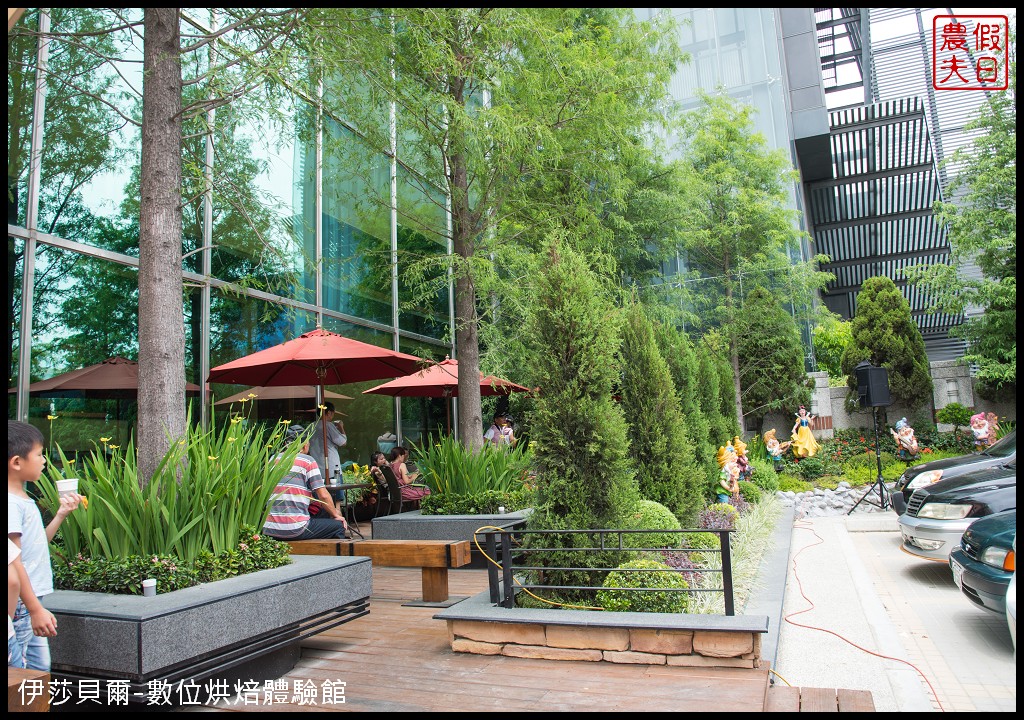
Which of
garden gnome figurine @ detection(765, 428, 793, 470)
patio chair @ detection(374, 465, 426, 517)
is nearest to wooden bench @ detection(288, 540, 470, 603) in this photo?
patio chair @ detection(374, 465, 426, 517)

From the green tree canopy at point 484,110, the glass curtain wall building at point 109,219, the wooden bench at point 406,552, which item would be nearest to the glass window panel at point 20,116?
the glass curtain wall building at point 109,219

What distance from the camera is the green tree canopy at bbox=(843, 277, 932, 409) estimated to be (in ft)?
53.3

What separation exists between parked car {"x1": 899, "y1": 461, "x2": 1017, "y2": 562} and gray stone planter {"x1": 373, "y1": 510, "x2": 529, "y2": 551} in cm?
397

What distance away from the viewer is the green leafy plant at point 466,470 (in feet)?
23.5

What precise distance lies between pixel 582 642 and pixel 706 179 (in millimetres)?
15867

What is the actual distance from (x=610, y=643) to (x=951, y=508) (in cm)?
453

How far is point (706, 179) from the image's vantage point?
59.1 feet

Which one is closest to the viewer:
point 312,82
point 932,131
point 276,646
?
point 276,646

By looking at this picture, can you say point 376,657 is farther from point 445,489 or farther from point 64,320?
point 64,320

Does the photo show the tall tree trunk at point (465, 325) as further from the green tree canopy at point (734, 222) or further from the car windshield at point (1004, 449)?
the green tree canopy at point (734, 222)

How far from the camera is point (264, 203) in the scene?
7230 millimetres

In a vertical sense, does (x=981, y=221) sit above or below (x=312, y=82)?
above

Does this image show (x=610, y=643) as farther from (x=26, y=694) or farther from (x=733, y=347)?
(x=733, y=347)

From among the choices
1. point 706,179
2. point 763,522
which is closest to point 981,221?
point 706,179
